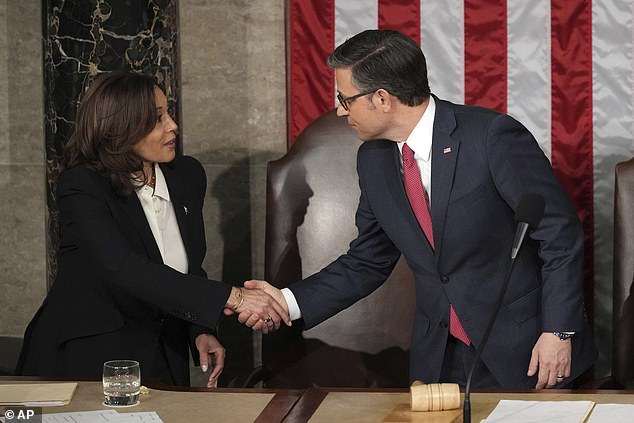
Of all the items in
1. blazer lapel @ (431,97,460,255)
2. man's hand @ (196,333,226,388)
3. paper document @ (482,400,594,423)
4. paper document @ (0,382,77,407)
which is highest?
blazer lapel @ (431,97,460,255)

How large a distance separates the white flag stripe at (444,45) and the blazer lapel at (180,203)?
1.10 m

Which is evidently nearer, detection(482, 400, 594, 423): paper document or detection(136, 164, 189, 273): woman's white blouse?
detection(482, 400, 594, 423): paper document

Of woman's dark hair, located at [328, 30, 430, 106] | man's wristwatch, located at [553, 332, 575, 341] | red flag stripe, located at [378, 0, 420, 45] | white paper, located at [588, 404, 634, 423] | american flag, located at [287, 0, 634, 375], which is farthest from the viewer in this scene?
red flag stripe, located at [378, 0, 420, 45]

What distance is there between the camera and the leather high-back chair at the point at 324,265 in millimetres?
4012

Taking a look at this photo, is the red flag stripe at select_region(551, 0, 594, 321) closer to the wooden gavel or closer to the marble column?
the marble column

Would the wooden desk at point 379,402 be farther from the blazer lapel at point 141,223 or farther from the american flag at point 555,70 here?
the american flag at point 555,70

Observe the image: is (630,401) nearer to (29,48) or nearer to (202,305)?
(202,305)

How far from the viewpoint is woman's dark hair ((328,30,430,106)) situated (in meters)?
3.19

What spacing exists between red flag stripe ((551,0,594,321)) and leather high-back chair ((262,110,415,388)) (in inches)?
29.5

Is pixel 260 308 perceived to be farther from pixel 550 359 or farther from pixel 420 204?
pixel 550 359

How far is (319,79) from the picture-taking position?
171 inches

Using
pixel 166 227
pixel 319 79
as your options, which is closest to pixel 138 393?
pixel 166 227

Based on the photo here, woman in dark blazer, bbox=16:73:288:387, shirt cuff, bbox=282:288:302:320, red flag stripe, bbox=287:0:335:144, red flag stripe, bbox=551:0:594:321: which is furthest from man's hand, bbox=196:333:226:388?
red flag stripe, bbox=551:0:594:321

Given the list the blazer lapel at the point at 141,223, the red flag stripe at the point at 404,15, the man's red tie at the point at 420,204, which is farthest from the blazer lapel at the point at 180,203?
the red flag stripe at the point at 404,15
